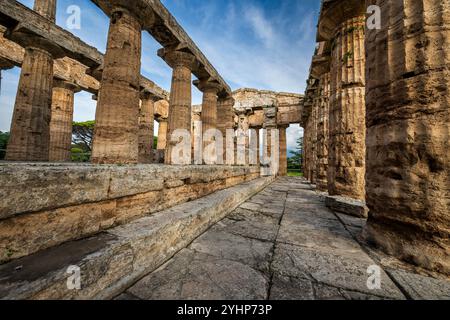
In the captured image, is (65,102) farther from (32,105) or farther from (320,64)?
(320,64)

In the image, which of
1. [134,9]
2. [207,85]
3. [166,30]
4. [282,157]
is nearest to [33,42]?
[134,9]

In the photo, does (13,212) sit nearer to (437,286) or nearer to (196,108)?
(437,286)

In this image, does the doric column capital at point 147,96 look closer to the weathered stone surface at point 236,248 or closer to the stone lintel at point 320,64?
the stone lintel at point 320,64

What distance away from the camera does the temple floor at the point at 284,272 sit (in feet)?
4.27

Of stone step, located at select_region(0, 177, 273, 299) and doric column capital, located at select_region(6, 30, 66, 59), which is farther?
doric column capital, located at select_region(6, 30, 66, 59)

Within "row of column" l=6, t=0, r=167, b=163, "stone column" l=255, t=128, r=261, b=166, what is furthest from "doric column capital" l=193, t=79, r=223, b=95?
"stone column" l=255, t=128, r=261, b=166

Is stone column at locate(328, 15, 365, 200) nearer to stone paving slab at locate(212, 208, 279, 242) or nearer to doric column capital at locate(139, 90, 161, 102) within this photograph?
stone paving slab at locate(212, 208, 279, 242)

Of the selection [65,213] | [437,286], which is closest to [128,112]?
[65,213]

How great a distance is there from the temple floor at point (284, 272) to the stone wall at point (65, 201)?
2.45 feet

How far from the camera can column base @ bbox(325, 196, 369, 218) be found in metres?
3.36

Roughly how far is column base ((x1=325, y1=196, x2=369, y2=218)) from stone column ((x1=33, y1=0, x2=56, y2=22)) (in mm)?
11882

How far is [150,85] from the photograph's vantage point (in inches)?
448

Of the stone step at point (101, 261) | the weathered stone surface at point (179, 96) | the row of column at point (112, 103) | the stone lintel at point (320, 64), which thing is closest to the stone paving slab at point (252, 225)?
the stone step at point (101, 261)
